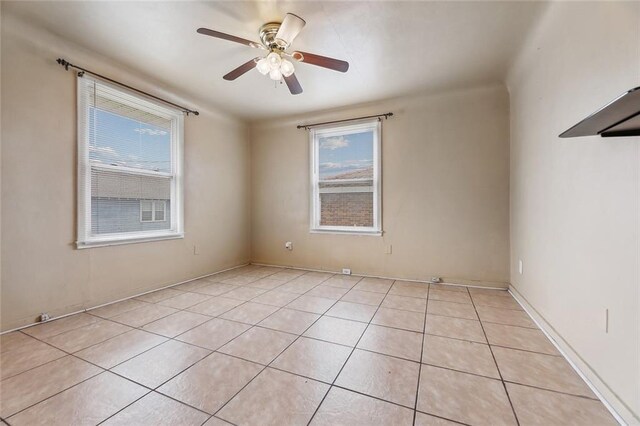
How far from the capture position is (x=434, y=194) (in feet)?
11.9

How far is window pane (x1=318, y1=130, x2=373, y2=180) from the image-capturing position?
4.08 meters

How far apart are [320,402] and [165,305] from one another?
2174mm

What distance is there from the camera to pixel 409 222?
3.77 meters

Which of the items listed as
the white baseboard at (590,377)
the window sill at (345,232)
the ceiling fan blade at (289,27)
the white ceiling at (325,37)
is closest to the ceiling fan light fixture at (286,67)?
the ceiling fan blade at (289,27)

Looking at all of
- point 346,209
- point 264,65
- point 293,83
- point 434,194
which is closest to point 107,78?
point 264,65

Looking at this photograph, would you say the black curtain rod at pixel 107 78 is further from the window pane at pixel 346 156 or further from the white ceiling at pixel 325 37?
the window pane at pixel 346 156

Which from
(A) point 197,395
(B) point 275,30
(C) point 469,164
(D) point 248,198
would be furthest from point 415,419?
(D) point 248,198

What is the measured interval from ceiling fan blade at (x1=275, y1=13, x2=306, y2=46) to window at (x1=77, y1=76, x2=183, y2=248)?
2087 mm

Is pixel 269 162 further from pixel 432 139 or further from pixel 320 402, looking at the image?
pixel 320 402

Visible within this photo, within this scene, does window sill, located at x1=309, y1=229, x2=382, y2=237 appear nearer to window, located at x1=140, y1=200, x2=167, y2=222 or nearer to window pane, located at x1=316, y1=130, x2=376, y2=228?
window pane, located at x1=316, y1=130, x2=376, y2=228

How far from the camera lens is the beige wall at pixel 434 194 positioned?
3355 millimetres

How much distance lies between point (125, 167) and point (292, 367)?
2.83m

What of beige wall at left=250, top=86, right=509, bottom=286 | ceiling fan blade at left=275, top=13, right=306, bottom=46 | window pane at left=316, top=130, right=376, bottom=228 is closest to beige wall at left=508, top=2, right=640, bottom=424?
beige wall at left=250, top=86, right=509, bottom=286

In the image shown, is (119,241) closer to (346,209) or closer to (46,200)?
(46,200)
